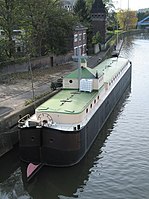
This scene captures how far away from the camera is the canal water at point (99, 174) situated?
63.5ft

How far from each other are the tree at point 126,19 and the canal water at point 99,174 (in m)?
134

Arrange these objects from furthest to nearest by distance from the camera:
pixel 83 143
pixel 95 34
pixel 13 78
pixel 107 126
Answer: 1. pixel 95 34
2. pixel 13 78
3. pixel 107 126
4. pixel 83 143

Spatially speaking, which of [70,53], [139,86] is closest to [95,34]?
[70,53]

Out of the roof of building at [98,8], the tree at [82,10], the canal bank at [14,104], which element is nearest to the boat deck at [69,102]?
the canal bank at [14,104]

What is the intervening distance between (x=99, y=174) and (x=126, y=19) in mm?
147996

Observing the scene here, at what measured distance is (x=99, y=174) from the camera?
70.2 ft

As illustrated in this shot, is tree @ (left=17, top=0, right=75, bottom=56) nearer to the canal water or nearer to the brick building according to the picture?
the brick building

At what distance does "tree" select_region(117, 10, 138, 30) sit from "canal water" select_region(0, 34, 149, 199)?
134093 millimetres

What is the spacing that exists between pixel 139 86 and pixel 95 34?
122 feet

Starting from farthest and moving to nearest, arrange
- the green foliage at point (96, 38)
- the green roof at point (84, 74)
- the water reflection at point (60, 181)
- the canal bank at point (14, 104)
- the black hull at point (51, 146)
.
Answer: the green foliage at point (96, 38)
the green roof at point (84, 74)
the canal bank at point (14, 104)
the black hull at point (51, 146)
the water reflection at point (60, 181)

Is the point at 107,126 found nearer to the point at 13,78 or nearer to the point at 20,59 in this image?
the point at 13,78

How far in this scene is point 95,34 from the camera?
81125mm

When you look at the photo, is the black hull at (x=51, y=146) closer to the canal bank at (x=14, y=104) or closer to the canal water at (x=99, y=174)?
the canal water at (x=99, y=174)

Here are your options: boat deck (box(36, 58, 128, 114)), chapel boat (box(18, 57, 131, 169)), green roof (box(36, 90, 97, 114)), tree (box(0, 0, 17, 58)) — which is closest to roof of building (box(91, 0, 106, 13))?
tree (box(0, 0, 17, 58))
